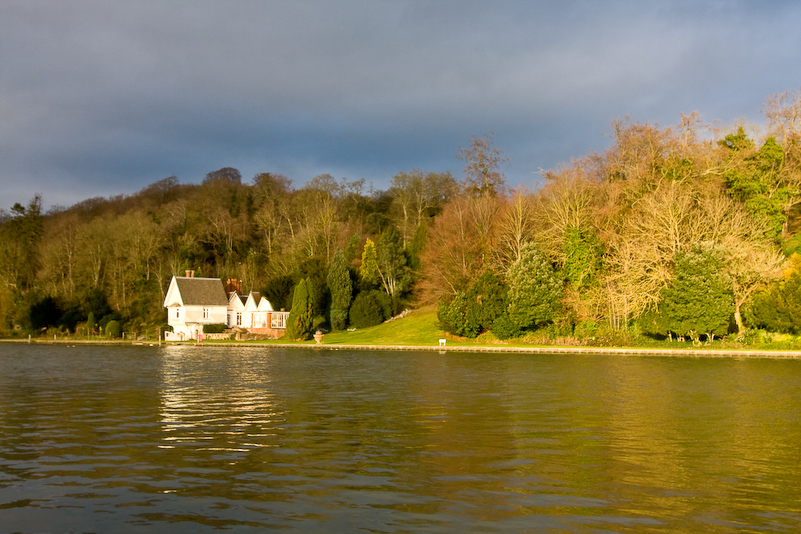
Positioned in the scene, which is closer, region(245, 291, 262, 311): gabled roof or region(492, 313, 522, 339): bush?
region(492, 313, 522, 339): bush

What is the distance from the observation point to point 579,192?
174 ft

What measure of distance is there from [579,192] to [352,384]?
34.4m

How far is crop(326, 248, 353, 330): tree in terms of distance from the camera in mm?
66688

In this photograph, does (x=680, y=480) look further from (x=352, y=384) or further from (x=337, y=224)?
(x=337, y=224)

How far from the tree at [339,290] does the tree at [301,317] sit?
21.5ft

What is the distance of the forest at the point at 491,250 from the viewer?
1786 inches

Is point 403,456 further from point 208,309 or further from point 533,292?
point 208,309

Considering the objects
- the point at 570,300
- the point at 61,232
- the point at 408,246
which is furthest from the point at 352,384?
the point at 61,232

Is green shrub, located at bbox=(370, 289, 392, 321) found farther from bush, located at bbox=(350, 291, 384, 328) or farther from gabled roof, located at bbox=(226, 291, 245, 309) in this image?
gabled roof, located at bbox=(226, 291, 245, 309)

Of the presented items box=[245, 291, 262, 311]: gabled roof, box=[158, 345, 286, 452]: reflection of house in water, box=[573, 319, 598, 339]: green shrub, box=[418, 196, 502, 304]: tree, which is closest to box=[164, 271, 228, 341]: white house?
box=[245, 291, 262, 311]: gabled roof

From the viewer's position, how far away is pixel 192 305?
70.0 m

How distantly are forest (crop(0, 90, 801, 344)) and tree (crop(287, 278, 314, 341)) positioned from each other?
15 cm

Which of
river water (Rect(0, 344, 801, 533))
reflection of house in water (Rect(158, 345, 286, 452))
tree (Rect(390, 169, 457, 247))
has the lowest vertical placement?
river water (Rect(0, 344, 801, 533))

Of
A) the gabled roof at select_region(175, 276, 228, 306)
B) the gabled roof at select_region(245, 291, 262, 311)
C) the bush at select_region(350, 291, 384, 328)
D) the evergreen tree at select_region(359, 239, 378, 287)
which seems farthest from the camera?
the gabled roof at select_region(245, 291, 262, 311)
